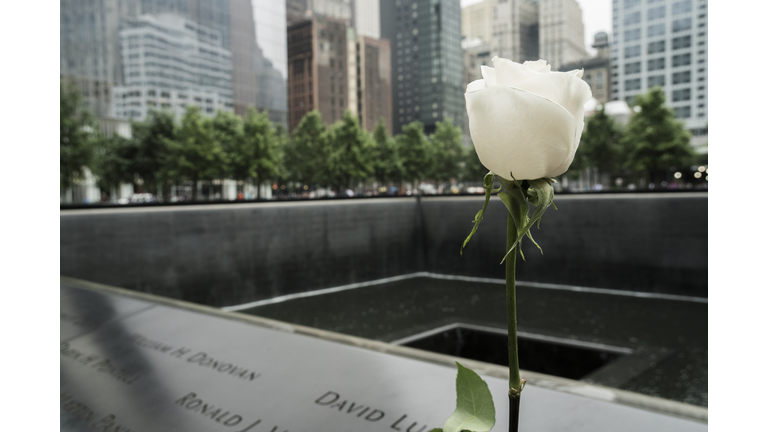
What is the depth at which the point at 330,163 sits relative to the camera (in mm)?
22250

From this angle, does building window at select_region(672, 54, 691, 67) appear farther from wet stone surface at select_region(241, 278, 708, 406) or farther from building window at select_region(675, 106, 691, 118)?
wet stone surface at select_region(241, 278, 708, 406)

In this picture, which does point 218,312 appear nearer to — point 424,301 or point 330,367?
point 330,367

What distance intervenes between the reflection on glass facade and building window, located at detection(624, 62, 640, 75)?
2618 cm

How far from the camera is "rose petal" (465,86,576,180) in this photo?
367 millimetres

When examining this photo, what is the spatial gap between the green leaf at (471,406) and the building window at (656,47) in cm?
4229

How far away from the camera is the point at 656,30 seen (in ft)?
114

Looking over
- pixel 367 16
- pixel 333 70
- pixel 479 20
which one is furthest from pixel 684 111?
pixel 367 16

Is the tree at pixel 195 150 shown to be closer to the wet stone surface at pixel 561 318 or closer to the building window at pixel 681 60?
the wet stone surface at pixel 561 318

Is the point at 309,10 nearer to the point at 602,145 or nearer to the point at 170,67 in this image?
the point at 170,67

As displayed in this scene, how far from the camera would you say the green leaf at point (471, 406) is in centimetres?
40

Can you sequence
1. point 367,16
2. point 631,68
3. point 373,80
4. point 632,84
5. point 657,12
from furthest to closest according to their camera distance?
point 367,16 → point 373,80 → point 632,84 → point 631,68 → point 657,12

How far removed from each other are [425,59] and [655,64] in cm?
2616
